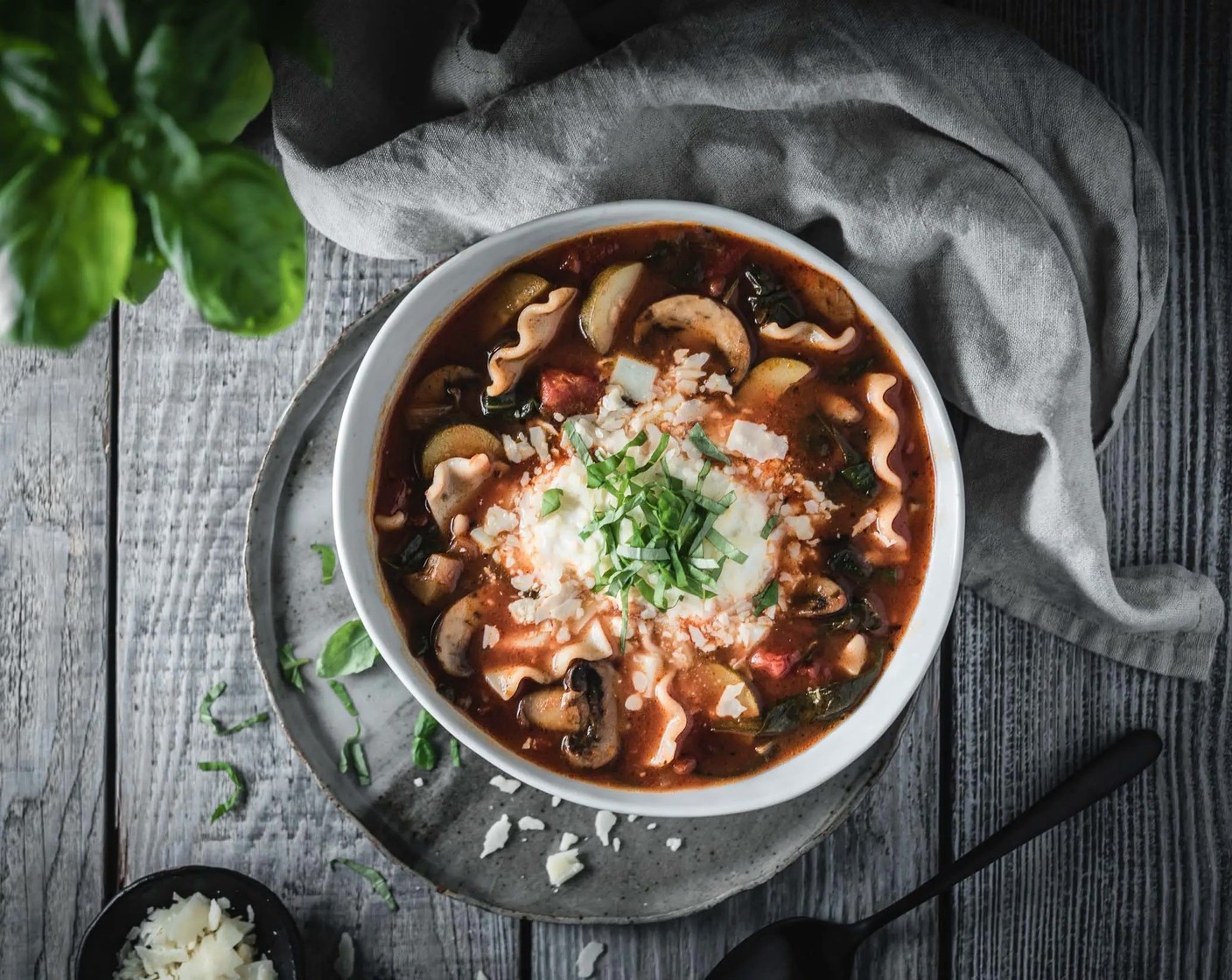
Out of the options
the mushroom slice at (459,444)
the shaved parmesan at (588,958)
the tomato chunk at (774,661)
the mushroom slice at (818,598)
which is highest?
the mushroom slice at (459,444)

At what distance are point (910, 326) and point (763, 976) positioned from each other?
190cm

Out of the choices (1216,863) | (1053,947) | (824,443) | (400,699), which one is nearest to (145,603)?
(400,699)

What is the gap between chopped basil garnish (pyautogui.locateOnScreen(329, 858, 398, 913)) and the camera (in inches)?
134

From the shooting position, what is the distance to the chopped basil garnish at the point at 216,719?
338cm

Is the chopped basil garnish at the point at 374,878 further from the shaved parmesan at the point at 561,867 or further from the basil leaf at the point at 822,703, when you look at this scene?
the basil leaf at the point at 822,703

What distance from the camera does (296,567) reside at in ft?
10.7

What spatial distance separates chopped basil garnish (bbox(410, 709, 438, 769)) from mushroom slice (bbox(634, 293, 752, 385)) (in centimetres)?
123

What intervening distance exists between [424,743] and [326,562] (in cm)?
58

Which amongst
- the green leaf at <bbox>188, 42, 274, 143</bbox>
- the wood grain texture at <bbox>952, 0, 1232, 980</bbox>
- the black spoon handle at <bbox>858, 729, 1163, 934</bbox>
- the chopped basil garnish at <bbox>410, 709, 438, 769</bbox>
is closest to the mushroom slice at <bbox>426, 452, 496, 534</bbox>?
the chopped basil garnish at <bbox>410, 709, 438, 769</bbox>

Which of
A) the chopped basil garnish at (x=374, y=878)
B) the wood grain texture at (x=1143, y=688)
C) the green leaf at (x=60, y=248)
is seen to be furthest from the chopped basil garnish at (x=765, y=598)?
the green leaf at (x=60, y=248)

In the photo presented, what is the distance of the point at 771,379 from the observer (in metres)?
2.99

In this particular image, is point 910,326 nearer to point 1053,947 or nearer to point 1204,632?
point 1204,632

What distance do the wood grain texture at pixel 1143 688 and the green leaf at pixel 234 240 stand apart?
7.34 ft

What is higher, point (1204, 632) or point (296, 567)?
point (296, 567)
